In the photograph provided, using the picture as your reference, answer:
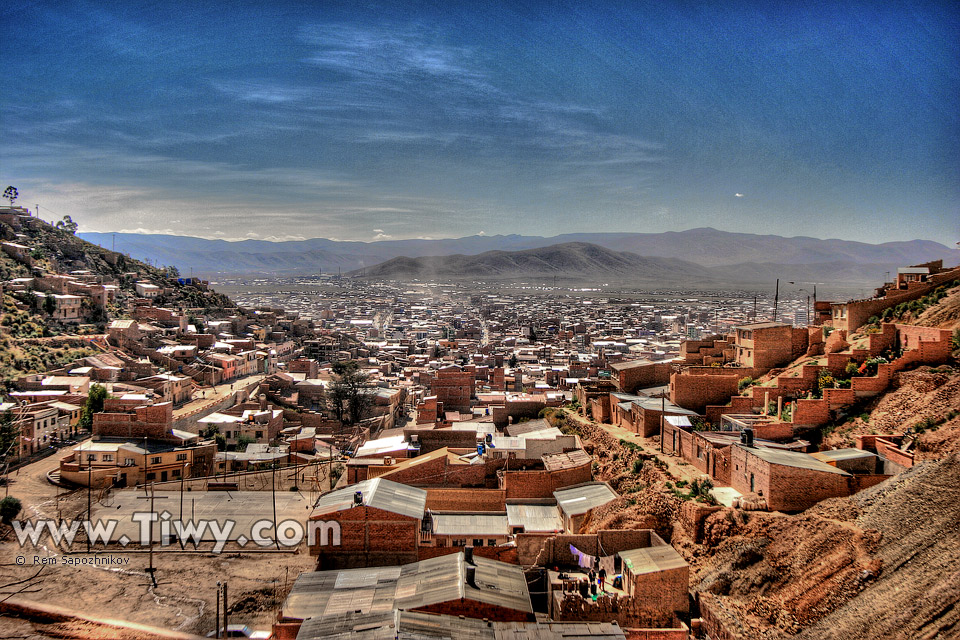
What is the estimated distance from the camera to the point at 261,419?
23.3 meters

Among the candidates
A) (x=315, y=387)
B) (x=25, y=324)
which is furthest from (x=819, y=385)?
(x=25, y=324)

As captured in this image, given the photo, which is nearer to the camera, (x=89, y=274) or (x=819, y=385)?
(x=819, y=385)

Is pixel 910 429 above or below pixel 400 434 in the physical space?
above

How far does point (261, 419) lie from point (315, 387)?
7.20m

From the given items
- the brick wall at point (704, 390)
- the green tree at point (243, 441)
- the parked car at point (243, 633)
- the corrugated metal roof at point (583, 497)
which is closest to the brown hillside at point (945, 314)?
the brick wall at point (704, 390)

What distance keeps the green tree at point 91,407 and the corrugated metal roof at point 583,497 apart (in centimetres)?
1730

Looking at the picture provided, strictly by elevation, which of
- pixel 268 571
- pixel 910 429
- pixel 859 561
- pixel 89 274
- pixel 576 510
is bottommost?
pixel 268 571

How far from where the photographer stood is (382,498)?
503 inches

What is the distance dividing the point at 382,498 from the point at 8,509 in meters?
9.20

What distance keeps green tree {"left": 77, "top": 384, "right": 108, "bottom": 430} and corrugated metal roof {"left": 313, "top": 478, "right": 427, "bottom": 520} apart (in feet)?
44.0

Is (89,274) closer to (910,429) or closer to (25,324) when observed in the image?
(25,324)

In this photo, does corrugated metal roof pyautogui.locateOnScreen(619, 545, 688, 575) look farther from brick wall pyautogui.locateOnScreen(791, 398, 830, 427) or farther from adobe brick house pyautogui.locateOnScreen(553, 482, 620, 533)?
brick wall pyautogui.locateOnScreen(791, 398, 830, 427)

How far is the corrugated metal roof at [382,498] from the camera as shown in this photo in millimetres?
12297

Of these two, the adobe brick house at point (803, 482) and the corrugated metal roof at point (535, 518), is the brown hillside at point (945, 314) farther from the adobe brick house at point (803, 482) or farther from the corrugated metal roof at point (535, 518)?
the corrugated metal roof at point (535, 518)
